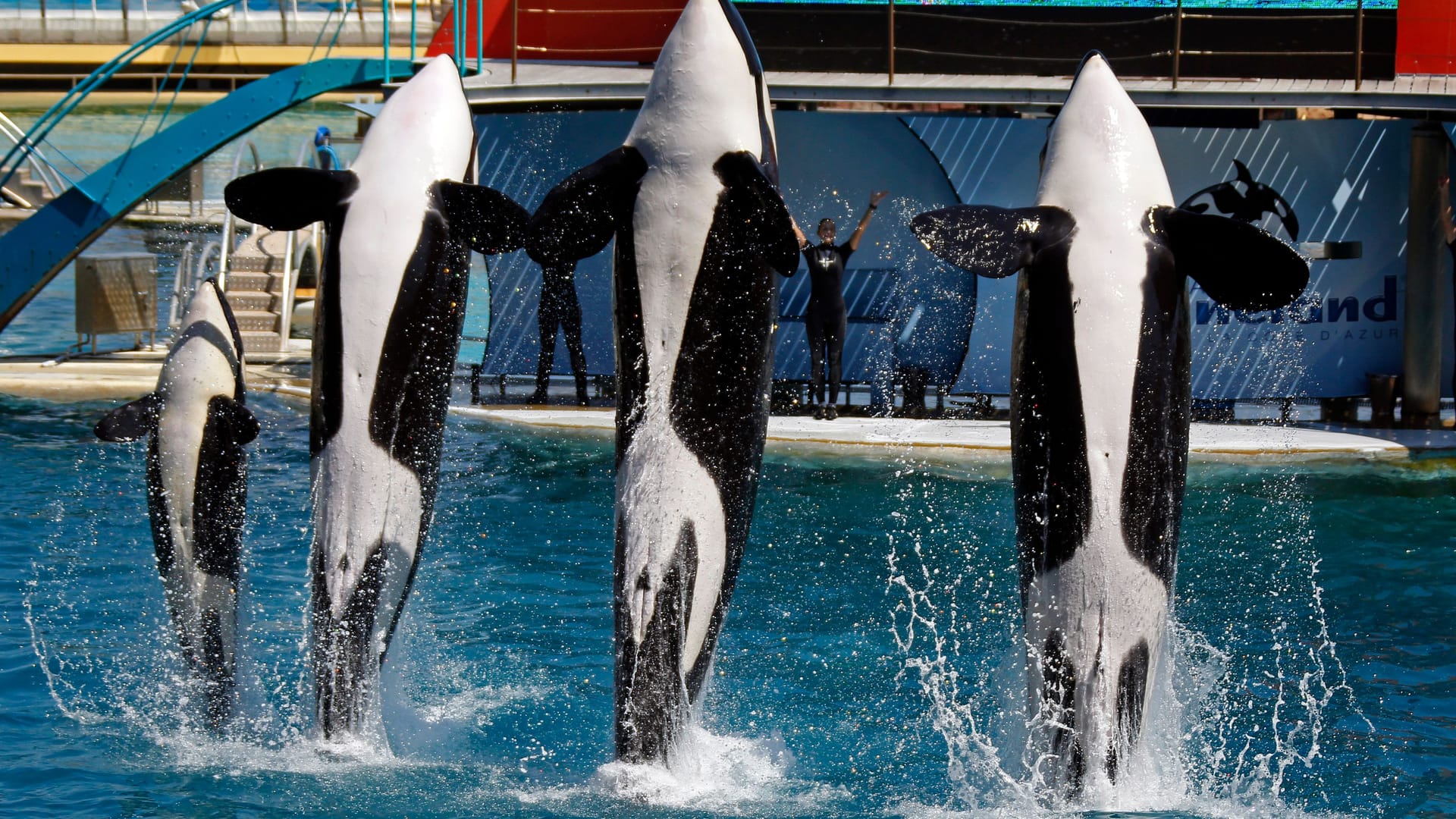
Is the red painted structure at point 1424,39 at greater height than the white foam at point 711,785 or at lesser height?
greater

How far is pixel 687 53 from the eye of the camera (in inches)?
228

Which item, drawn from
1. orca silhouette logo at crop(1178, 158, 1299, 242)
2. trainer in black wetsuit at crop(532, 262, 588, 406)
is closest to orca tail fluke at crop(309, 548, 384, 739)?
trainer in black wetsuit at crop(532, 262, 588, 406)

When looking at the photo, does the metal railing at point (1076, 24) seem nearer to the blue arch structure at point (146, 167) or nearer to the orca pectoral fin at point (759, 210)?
the blue arch structure at point (146, 167)

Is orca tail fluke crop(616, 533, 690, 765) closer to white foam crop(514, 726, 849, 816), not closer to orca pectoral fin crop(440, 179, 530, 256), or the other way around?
white foam crop(514, 726, 849, 816)

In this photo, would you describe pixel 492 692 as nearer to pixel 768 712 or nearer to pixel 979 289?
pixel 768 712

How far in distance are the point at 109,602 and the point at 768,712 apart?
429cm

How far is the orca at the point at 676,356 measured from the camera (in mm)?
5664

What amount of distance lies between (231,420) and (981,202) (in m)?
9.65

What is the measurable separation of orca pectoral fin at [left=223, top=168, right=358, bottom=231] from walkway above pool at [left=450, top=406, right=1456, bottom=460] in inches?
287

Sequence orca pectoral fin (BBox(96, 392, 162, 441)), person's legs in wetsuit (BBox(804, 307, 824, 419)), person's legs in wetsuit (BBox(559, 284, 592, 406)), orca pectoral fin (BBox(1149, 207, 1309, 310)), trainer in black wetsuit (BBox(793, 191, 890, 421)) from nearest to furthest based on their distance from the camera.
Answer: orca pectoral fin (BBox(1149, 207, 1309, 310))
orca pectoral fin (BBox(96, 392, 162, 441))
trainer in black wetsuit (BBox(793, 191, 890, 421))
person's legs in wetsuit (BBox(804, 307, 824, 419))
person's legs in wetsuit (BBox(559, 284, 592, 406))

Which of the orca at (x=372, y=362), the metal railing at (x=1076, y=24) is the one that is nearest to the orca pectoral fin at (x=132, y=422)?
the orca at (x=372, y=362)

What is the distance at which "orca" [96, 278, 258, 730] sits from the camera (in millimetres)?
6668

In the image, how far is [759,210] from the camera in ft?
18.1

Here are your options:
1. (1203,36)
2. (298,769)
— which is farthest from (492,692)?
(1203,36)
